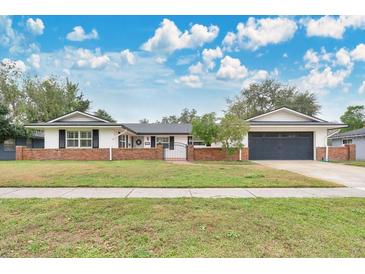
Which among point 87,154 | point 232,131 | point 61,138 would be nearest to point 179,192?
point 232,131

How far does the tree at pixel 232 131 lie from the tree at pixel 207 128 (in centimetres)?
39

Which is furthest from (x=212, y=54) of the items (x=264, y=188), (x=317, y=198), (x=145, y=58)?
(x=317, y=198)

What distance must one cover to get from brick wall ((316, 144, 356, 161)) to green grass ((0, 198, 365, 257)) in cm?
1607

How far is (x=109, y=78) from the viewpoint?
21203mm

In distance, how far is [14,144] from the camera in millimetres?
22984

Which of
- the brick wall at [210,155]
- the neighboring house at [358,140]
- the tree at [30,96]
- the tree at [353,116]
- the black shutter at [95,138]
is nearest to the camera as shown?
the brick wall at [210,155]

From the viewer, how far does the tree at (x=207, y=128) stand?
18375 millimetres

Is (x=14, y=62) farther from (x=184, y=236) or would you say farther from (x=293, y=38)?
(x=184, y=236)

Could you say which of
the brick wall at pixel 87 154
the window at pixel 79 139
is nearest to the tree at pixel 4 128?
the brick wall at pixel 87 154

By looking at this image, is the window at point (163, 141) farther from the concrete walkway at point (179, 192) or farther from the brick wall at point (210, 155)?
the concrete walkway at point (179, 192)

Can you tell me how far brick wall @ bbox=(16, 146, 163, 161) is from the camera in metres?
18.9

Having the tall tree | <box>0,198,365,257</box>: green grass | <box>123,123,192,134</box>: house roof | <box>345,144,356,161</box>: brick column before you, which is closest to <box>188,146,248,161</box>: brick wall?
<box>123,123,192,134</box>: house roof

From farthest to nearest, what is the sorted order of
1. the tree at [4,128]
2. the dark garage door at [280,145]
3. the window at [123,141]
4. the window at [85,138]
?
the window at [123,141] → the tree at [4,128] → the dark garage door at [280,145] → the window at [85,138]
